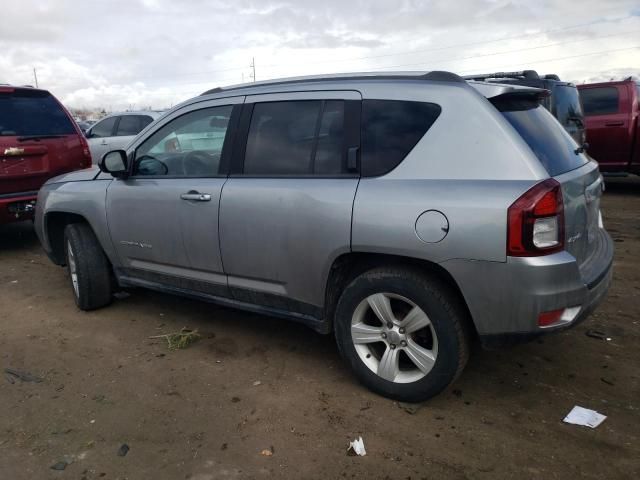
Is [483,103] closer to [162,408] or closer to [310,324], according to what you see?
[310,324]

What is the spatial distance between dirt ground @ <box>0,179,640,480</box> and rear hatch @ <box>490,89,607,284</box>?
0.80 m

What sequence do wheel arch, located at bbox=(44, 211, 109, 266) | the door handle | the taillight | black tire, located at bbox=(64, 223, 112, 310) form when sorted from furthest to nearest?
wheel arch, located at bbox=(44, 211, 109, 266) < black tire, located at bbox=(64, 223, 112, 310) < the door handle < the taillight

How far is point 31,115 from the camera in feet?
21.0

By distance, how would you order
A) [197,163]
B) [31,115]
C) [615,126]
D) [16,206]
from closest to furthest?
1. [197,163]
2. [16,206]
3. [31,115]
4. [615,126]

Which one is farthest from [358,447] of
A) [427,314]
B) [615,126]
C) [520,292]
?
[615,126]

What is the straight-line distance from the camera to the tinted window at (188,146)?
3676 millimetres

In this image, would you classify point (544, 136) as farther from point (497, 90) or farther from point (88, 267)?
point (88, 267)

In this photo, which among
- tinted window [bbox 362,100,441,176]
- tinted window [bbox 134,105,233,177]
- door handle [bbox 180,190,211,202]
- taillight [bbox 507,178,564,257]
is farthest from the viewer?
tinted window [bbox 134,105,233,177]

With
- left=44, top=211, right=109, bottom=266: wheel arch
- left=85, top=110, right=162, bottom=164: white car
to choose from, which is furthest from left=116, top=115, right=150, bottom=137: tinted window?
left=44, top=211, right=109, bottom=266: wheel arch

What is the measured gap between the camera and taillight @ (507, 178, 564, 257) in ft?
8.13

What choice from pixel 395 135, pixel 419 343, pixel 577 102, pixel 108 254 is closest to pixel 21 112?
pixel 108 254

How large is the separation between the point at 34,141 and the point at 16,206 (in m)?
0.81

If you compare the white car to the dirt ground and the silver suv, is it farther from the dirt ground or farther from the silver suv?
the silver suv

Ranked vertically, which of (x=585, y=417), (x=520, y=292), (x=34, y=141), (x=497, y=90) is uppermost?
(x=497, y=90)
